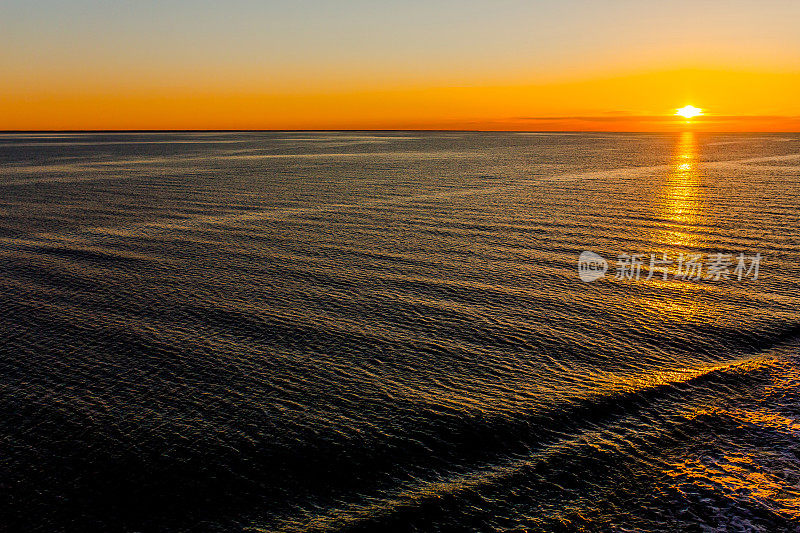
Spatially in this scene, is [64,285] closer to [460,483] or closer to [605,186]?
[460,483]

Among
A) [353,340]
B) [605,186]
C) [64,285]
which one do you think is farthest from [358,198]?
[353,340]

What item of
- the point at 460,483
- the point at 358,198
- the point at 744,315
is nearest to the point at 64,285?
the point at 460,483

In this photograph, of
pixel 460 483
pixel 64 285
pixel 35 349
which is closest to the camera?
pixel 460 483

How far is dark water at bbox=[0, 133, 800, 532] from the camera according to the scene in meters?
7.66

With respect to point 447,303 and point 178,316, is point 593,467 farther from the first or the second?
point 178,316

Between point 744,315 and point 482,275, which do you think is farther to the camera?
point 482,275

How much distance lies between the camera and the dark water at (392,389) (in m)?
7.66

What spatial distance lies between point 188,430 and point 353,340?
4.23 metres

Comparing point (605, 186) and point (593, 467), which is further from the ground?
point (605, 186)

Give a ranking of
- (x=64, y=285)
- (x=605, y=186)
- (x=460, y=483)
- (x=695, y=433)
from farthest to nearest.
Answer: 1. (x=605, y=186)
2. (x=64, y=285)
3. (x=695, y=433)
4. (x=460, y=483)

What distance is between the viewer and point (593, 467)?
8273 millimetres

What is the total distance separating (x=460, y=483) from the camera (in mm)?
8008

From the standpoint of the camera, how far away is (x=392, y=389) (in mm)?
10547

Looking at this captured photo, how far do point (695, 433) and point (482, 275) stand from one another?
9.26 m
